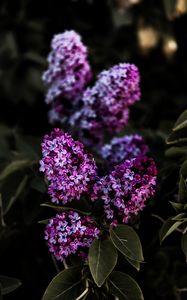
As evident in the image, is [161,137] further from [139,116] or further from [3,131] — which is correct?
[3,131]

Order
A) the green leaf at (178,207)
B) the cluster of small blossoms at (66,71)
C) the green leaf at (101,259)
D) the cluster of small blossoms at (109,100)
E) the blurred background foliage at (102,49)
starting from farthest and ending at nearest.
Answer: the blurred background foliage at (102,49)
the cluster of small blossoms at (66,71)
the cluster of small blossoms at (109,100)
the green leaf at (178,207)
the green leaf at (101,259)

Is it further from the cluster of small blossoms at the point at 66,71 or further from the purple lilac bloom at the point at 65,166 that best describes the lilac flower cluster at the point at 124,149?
the purple lilac bloom at the point at 65,166

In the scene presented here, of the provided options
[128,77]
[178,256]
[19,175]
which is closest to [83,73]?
[128,77]

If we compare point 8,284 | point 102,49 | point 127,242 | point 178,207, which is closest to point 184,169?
point 178,207

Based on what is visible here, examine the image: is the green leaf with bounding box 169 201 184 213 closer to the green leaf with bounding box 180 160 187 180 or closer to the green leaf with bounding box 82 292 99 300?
the green leaf with bounding box 180 160 187 180

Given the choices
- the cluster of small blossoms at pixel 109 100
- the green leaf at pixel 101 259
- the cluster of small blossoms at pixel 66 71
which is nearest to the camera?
the green leaf at pixel 101 259

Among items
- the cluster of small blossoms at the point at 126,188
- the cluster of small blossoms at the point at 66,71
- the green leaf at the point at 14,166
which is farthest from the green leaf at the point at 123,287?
the cluster of small blossoms at the point at 66,71
